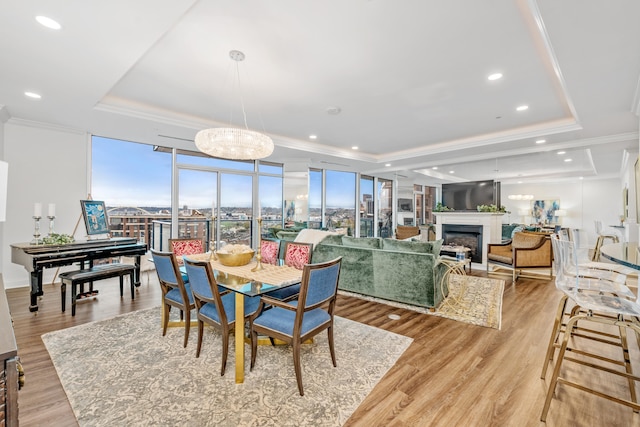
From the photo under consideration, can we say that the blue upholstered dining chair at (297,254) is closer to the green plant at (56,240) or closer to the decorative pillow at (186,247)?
the decorative pillow at (186,247)

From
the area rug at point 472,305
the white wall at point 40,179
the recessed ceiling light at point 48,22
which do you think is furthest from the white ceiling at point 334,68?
the area rug at point 472,305

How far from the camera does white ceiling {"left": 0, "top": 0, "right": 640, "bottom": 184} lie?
6.79 ft

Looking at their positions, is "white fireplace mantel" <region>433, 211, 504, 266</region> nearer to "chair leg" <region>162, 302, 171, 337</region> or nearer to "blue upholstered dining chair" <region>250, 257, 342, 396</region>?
"blue upholstered dining chair" <region>250, 257, 342, 396</region>

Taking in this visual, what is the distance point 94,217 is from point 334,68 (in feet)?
14.4

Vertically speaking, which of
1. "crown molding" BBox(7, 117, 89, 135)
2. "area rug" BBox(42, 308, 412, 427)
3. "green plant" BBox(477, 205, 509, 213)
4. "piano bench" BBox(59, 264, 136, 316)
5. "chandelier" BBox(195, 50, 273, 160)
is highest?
"crown molding" BBox(7, 117, 89, 135)

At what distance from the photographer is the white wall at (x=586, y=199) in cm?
941

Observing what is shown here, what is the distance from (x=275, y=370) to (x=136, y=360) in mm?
1229

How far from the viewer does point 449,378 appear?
2.18 m

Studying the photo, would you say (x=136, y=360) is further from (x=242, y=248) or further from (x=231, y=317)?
(x=242, y=248)

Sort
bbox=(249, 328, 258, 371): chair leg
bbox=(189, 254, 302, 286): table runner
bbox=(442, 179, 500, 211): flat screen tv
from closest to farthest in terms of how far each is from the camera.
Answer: bbox=(249, 328, 258, 371): chair leg
bbox=(189, 254, 302, 286): table runner
bbox=(442, 179, 500, 211): flat screen tv

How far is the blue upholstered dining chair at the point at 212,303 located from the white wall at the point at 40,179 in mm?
4111

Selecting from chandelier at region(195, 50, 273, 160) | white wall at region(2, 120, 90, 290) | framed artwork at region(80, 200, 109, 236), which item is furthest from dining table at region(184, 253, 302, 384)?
white wall at region(2, 120, 90, 290)

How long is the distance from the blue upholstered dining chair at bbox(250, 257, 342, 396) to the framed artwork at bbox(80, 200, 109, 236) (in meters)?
3.78

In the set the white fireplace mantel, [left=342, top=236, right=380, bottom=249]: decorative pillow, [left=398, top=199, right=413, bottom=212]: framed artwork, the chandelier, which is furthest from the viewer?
[left=398, top=199, right=413, bottom=212]: framed artwork
